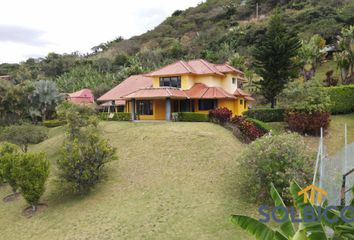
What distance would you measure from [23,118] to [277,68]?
2748 centimetres

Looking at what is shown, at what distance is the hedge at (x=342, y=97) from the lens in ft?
83.7

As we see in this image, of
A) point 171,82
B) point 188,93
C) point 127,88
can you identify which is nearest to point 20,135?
point 171,82

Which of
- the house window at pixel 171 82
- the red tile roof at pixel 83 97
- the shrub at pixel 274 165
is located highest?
the house window at pixel 171 82

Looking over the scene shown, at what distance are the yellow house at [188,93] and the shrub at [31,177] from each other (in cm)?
1437

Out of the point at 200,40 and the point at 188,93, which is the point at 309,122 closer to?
the point at 188,93

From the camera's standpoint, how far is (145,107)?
31.8m

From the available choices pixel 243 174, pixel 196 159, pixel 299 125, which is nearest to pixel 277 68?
pixel 299 125

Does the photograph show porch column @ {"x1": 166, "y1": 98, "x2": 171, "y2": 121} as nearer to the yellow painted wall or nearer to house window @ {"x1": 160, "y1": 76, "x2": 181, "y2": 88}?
the yellow painted wall

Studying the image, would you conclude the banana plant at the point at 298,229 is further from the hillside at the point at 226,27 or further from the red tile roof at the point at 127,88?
the hillside at the point at 226,27

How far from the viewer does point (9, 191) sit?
19.5m

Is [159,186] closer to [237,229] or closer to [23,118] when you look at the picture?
[237,229]

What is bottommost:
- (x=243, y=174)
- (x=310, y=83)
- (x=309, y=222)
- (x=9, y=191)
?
(x=9, y=191)

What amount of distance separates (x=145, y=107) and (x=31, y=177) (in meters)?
17.0

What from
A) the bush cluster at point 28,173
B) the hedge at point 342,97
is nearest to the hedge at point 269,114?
the hedge at point 342,97
